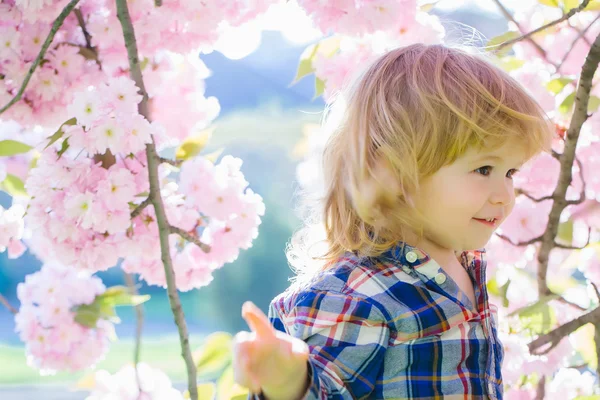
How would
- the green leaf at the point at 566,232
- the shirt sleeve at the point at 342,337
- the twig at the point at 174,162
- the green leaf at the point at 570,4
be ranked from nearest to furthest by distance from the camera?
the shirt sleeve at the point at 342,337
the twig at the point at 174,162
the green leaf at the point at 570,4
the green leaf at the point at 566,232

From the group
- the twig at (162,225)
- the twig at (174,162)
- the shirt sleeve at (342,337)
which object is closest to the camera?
the shirt sleeve at (342,337)

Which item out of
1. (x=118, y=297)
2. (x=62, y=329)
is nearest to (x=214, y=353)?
(x=118, y=297)

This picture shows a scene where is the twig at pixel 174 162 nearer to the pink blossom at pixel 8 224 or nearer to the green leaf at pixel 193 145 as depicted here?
the green leaf at pixel 193 145

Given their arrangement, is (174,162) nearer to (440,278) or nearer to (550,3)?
(440,278)

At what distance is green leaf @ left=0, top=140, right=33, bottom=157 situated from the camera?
1146mm

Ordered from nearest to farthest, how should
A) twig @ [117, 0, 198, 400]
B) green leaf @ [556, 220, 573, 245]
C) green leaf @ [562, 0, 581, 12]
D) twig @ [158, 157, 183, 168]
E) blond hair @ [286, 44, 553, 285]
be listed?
blond hair @ [286, 44, 553, 285], twig @ [117, 0, 198, 400], twig @ [158, 157, 183, 168], green leaf @ [562, 0, 581, 12], green leaf @ [556, 220, 573, 245]

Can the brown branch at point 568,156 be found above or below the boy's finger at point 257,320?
above

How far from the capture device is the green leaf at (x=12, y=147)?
3.76ft

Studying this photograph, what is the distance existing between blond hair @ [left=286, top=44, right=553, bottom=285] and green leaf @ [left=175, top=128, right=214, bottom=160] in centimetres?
31

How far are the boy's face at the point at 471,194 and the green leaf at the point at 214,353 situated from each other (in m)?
0.56

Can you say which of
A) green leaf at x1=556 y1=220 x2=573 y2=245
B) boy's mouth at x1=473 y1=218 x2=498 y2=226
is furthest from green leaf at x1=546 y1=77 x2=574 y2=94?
boy's mouth at x1=473 y1=218 x2=498 y2=226

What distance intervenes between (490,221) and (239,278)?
6.64 ft

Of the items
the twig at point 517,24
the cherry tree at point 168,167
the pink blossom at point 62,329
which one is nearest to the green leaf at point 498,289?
the cherry tree at point 168,167

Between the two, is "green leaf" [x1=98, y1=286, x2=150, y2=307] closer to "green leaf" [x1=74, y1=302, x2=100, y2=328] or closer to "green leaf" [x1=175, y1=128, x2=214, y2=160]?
"green leaf" [x1=74, y1=302, x2=100, y2=328]
